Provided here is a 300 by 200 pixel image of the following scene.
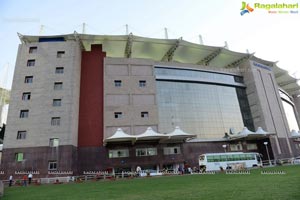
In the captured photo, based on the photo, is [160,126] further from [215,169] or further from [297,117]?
[297,117]

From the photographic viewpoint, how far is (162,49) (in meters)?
46.5

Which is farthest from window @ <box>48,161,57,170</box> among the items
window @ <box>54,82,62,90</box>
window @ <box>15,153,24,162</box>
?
window @ <box>54,82,62,90</box>

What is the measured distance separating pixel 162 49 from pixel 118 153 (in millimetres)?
24785

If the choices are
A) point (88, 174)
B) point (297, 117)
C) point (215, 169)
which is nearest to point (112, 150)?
point (88, 174)

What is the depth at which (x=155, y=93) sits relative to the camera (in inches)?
1529

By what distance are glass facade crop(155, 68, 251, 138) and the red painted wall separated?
11.3 meters

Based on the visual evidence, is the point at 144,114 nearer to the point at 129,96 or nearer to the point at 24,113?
the point at 129,96

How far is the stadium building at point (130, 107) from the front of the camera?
31.5m

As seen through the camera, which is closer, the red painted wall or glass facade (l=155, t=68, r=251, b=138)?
the red painted wall

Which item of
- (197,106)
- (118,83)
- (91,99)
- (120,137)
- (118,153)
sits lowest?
(118,153)

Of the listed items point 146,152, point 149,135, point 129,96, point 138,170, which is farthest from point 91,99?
point 138,170

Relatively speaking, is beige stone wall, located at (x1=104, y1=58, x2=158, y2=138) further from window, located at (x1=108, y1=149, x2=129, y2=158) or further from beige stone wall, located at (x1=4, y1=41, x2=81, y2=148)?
beige stone wall, located at (x1=4, y1=41, x2=81, y2=148)

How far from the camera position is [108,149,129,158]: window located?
34.0m

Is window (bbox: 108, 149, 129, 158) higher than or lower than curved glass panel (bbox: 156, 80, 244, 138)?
lower
